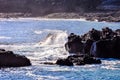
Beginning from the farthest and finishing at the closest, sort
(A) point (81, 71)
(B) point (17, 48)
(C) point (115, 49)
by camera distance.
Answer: (B) point (17, 48), (C) point (115, 49), (A) point (81, 71)

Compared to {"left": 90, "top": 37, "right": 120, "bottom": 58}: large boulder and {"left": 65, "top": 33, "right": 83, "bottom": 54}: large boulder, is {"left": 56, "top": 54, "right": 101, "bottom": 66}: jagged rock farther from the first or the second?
{"left": 65, "top": 33, "right": 83, "bottom": 54}: large boulder

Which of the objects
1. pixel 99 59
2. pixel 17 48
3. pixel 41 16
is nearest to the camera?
pixel 99 59

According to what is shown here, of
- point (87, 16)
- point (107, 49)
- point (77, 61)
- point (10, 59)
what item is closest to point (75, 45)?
point (107, 49)

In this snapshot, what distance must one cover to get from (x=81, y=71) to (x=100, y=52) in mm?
12240

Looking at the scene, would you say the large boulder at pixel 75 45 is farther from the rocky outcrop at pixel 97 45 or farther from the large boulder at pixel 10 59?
the large boulder at pixel 10 59

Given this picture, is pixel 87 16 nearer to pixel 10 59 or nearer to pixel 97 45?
pixel 97 45

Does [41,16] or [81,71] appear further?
[41,16]

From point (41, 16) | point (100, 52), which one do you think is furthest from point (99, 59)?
point (41, 16)

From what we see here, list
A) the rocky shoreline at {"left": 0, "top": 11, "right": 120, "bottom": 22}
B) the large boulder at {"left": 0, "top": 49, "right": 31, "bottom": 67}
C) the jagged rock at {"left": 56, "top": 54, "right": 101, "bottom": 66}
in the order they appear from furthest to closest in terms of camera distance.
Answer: the rocky shoreline at {"left": 0, "top": 11, "right": 120, "bottom": 22} → the jagged rock at {"left": 56, "top": 54, "right": 101, "bottom": 66} → the large boulder at {"left": 0, "top": 49, "right": 31, "bottom": 67}

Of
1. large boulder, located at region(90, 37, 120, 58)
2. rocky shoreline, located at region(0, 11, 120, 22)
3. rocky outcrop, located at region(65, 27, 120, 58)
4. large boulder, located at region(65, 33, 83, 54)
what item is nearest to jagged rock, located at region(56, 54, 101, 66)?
large boulder, located at region(90, 37, 120, 58)

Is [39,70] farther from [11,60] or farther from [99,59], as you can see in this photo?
[99,59]

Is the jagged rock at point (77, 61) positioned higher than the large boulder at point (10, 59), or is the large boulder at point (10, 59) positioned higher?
the large boulder at point (10, 59)

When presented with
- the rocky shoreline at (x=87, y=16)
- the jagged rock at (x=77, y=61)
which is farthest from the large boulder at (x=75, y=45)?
the rocky shoreline at (x=87, y=16)

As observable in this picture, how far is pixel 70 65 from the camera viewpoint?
57500 millimetres
